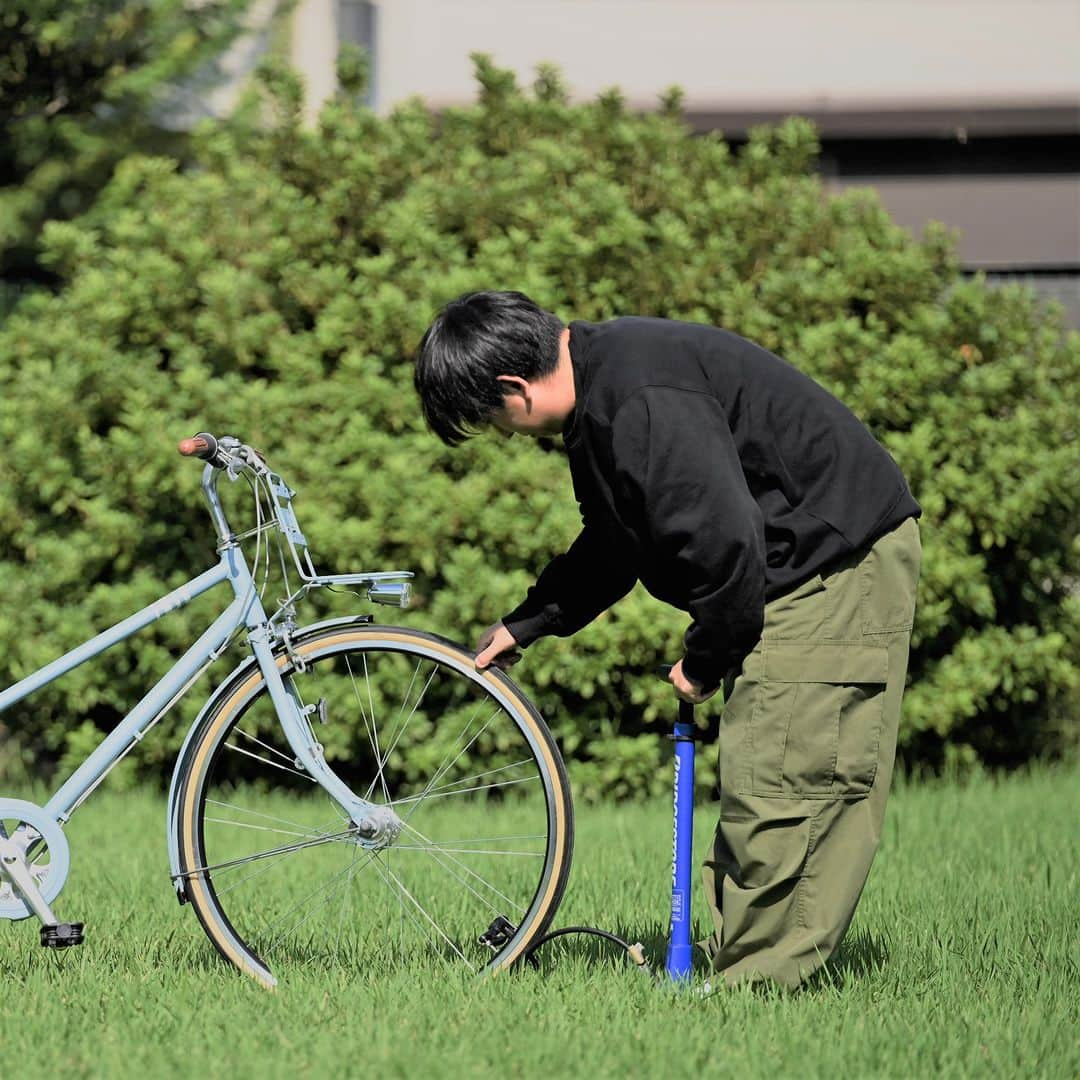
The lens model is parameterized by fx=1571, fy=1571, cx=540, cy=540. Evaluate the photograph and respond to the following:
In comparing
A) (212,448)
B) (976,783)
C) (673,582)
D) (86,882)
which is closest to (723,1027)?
(673,582)

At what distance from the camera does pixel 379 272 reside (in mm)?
6020

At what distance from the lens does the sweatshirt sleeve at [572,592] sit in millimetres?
3568

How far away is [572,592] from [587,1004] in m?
0.91

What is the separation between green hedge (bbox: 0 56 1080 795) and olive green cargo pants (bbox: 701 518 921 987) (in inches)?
89.4

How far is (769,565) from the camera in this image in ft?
10.9

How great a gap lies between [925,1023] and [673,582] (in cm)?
102

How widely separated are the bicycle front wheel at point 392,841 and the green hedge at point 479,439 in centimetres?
36

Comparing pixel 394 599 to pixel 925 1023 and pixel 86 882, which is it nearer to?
pixel 925 1023

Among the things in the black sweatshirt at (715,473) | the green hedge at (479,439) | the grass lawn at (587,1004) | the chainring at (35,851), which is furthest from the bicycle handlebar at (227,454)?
the green hedge at (479,439)

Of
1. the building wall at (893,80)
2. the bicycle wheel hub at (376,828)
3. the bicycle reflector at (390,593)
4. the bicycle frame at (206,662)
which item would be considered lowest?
the bicycle wheel hub at (376,828)

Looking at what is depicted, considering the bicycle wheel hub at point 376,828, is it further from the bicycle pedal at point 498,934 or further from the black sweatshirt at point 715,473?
the black sweatshirt at point 715,473

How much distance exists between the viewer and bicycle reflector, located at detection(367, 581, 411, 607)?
137 inches

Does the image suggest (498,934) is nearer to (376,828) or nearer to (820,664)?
(376,828)

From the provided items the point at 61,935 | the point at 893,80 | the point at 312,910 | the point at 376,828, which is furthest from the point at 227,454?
the point at 893,80
